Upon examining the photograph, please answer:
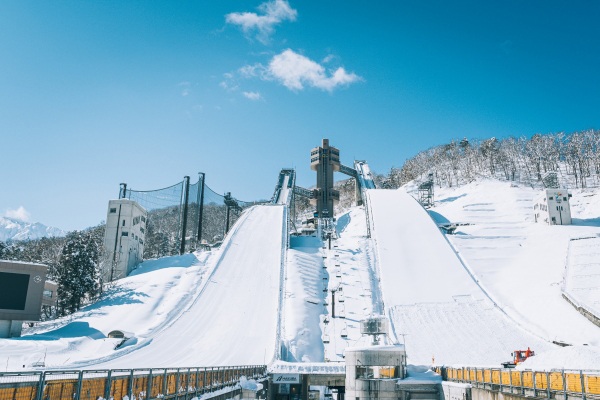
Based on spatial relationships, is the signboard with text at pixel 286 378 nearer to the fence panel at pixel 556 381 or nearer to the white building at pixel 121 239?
the fence panel at pixel 556 381

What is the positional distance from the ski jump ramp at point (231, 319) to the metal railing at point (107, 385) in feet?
33.4

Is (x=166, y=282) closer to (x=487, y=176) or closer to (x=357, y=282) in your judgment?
(x=357, y=282)

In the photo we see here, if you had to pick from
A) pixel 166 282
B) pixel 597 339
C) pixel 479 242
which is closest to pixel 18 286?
pixel 166 282

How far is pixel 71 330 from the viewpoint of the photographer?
26.2 meters

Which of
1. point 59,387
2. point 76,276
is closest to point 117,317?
point 76,276

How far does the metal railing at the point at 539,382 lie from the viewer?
28.3 feet

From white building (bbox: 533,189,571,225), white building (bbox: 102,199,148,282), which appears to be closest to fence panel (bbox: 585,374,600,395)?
white building (bbox: 102,199,148,282)

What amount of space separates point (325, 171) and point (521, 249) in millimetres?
35194

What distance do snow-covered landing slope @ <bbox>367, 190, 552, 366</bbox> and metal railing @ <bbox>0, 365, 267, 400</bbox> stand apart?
14.3 m

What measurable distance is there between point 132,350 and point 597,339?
23.6 metres

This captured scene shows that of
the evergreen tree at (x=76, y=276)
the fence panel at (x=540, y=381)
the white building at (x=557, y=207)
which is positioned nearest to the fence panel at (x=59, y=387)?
the fence panel at (x=540, y=381)

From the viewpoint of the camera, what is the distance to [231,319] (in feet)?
92.4

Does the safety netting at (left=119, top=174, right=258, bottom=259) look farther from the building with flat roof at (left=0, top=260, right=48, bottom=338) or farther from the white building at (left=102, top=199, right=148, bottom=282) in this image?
the building with flat roof at (left=0, top=260, right=48, bottom=338)

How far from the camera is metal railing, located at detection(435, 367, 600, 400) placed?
8.63m
